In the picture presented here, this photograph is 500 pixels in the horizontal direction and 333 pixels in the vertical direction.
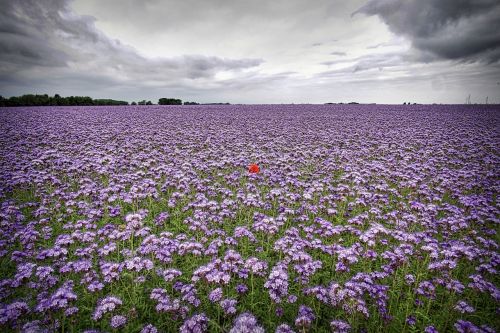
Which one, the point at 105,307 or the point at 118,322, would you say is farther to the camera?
the point at 105,307

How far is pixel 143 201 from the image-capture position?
7922mm

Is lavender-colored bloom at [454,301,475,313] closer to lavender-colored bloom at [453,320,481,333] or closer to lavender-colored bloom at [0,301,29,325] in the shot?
lavender-colored bloom at [453,320,481,333]

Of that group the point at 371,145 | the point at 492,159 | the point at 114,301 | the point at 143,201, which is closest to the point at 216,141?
the point at 143,201

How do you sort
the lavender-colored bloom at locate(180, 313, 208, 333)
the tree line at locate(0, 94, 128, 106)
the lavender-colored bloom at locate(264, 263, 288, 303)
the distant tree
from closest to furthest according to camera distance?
1. the lavender-colored bloom at locate(180, 313, 208, 333)
2. the lavender-colored bloom at locate(264, 263, 288, 303)
3. the tree line at locate(0, 94, 128, 106)
4. the distant tree

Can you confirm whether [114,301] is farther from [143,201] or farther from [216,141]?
[216,141]

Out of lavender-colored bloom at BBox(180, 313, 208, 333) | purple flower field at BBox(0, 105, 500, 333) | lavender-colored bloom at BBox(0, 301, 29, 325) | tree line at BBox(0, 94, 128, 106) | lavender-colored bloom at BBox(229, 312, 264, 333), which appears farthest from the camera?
tree line at BBox(0, 94, 128, 106)

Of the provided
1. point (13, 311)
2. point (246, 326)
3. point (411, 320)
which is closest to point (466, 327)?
point (411, 320)

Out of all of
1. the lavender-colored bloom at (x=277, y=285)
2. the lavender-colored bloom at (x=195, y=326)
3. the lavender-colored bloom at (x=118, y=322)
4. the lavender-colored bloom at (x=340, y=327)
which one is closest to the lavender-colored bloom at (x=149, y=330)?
the lavender-colored bloom at (x=118, y=322)

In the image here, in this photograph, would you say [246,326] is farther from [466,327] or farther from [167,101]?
[167,101]

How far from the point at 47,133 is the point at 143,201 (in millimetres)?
14407

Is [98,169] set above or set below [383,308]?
above

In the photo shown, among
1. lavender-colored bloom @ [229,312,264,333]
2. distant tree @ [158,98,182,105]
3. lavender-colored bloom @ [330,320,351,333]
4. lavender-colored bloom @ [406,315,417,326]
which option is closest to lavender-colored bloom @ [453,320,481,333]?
lavender-colored bloom @ [406,315,417,326]

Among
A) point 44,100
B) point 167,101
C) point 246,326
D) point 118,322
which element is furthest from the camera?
point 167,101

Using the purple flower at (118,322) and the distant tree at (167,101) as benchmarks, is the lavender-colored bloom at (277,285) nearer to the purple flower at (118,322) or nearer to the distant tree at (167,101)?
the purple flower at (118,322)
